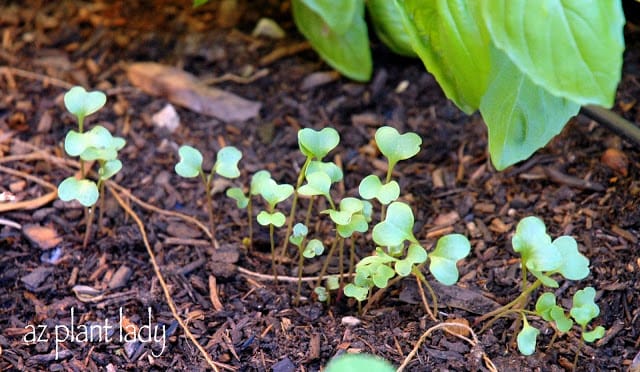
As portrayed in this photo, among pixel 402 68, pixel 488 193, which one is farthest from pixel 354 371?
pixel 402 68

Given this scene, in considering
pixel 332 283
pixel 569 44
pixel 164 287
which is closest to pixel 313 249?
pixel 332 283

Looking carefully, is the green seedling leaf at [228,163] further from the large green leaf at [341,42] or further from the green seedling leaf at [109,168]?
the large green leaf at [341,42]

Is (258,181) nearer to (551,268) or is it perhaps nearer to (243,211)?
(243,211)

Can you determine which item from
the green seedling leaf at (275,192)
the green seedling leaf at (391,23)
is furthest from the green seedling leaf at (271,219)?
the green seedling leaf at (391,23)

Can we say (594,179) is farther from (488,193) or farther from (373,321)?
(373,321)

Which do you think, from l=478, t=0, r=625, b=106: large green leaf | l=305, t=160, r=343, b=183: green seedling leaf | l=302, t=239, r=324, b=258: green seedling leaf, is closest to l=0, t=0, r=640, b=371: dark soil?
l=302, t=239, r=324, b=258: green seedling leaf
